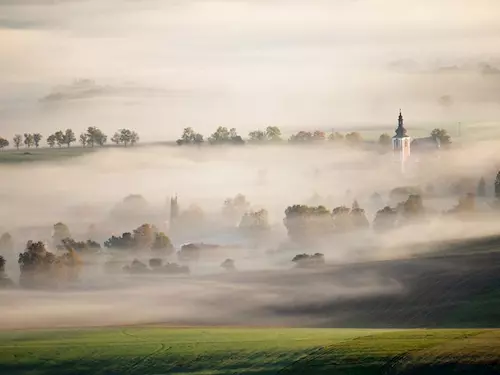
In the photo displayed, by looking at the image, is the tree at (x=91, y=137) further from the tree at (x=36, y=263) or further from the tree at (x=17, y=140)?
the tree at (x=36, y=263)

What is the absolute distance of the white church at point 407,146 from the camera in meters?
4.55

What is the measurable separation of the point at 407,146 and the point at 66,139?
1938 mm

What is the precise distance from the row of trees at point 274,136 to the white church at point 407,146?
0.04m

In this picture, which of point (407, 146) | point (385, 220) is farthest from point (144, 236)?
point (407, 146)

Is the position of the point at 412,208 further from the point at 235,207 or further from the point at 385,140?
the point at 235,207

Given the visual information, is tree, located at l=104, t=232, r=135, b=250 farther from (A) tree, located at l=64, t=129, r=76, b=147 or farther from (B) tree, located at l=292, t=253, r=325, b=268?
(B) tree, located at l=292, t=253, r=325, b=268

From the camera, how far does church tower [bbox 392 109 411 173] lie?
14.9 ft

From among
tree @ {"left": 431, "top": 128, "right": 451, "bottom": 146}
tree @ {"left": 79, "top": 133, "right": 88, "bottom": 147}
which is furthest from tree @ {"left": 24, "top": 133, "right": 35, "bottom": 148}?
tree @ {"left": 431, "top": 128, "right": 451, "bottom": 146}

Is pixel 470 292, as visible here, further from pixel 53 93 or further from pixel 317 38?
pixel 53 93

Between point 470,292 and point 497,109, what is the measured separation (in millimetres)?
1064

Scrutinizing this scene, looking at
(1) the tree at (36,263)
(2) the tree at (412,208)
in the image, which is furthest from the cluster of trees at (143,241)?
(2) the tree at (412,208)

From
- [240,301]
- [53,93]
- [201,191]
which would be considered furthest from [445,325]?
[53,93]

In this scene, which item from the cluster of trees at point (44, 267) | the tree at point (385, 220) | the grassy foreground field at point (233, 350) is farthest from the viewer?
the tree at point (385, 220)

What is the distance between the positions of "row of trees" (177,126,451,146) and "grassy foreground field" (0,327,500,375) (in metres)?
1.06
